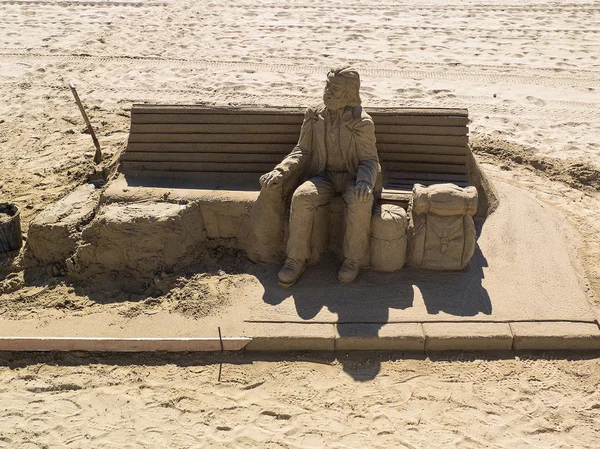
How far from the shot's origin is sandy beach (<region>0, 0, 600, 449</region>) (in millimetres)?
4316

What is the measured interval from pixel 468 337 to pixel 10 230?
4.36m

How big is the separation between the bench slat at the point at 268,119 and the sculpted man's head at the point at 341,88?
75 cm

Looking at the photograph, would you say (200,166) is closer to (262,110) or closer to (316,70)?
(262,110)

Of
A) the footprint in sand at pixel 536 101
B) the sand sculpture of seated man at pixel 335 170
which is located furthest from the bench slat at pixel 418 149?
the footprint in sand at pixel 536 101

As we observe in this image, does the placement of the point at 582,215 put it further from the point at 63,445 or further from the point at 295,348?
the point at 63,445

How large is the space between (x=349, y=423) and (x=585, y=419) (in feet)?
5.34

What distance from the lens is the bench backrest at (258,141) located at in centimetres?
591

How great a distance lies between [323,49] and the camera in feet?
37.1

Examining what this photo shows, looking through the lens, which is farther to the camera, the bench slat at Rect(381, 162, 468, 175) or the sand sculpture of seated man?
the bench slat at Rect(381, 162, 468, 175)

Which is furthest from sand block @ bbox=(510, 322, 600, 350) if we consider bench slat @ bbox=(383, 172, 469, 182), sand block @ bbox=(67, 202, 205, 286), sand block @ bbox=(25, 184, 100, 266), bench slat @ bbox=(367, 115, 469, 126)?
sand block @ bbox=(25, 184, 100, 266)

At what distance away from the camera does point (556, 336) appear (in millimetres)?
4824

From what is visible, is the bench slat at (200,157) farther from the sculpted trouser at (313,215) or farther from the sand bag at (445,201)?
the sand bag at (445,201)

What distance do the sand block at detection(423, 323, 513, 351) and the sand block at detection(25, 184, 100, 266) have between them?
328cm

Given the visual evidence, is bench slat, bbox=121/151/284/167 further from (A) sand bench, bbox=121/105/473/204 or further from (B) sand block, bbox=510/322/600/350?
(B) sand block, bbox=510/322/600/350
